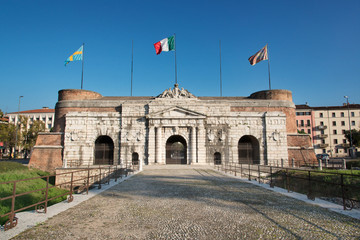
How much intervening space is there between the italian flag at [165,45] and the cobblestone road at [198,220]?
26.5 metres

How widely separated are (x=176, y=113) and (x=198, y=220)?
77.3 feet

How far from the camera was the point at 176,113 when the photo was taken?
29156 mm

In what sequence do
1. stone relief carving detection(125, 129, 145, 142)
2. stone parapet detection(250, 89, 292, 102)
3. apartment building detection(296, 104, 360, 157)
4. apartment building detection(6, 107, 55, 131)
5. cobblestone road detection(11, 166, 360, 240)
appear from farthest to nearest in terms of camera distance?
apartment building detection(6, 107, 55, 131)
apartment building detection(296, 104, 360, 157)
stone parapet detection(250, 89, 292, 102)
stone relief carving detection(125, 129, 145, 142)
cobblestone road detection(11, 166, 360, 240)

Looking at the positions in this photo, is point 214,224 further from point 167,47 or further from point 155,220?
point 167,47

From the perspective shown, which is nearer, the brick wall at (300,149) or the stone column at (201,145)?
the stone column at (201,145)

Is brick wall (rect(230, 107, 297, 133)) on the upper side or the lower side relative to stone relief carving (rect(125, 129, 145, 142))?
upper

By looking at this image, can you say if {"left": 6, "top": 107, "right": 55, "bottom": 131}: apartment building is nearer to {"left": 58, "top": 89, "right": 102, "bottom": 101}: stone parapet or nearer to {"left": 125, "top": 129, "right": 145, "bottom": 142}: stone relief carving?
{"left": 58, "top": 89, "right": 102, "bottom": 101}: stone parapet

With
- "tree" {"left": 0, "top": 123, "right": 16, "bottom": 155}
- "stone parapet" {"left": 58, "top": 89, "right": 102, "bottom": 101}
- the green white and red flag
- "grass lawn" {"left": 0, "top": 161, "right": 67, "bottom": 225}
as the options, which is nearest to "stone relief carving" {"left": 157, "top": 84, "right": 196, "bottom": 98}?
the green white and red flag

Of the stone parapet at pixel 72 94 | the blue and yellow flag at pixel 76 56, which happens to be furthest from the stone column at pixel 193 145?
the blue and yellow flag at pixel 76 56

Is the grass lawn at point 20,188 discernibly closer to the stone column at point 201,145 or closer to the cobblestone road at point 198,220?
the cobblestone road at point 198,220

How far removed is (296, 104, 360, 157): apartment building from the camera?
58.8 meters

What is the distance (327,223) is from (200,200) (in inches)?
150

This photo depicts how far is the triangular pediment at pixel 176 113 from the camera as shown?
1139 inches

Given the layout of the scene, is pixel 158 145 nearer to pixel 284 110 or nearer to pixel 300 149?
pixel 284 110
